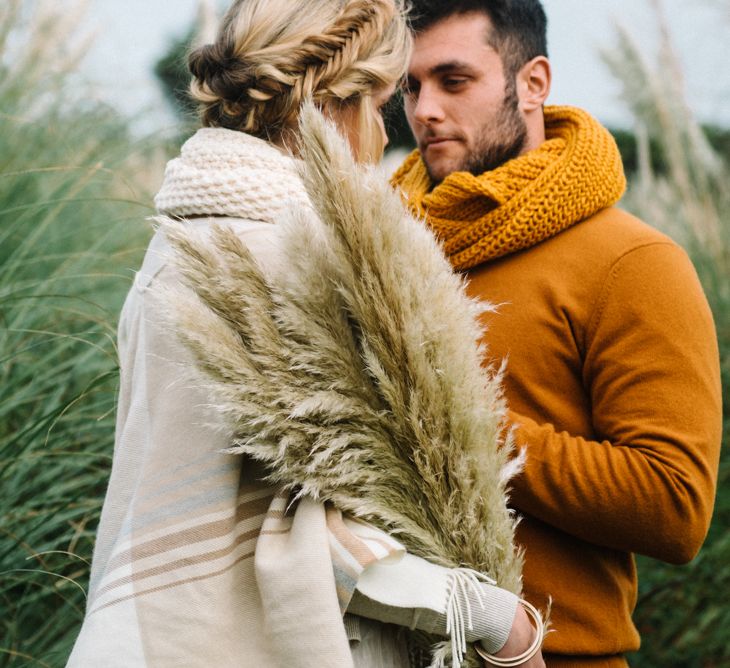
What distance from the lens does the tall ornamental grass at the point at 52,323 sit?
225cm

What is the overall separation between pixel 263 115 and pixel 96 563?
96cm

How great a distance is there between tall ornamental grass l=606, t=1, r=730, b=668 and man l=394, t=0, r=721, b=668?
211 centimetres

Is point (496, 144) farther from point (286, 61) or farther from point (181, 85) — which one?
point (181, 85)

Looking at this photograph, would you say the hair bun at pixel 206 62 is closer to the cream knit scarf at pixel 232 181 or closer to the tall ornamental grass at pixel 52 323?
the cream knit scarf at pixel 232 181

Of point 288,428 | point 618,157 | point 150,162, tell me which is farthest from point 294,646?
point 150,162

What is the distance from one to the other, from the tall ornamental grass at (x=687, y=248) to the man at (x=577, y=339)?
6.92 feet

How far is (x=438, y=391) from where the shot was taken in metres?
1.41

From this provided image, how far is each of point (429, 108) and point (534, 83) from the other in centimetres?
38

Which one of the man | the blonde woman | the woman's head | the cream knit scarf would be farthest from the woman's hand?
the woman's head

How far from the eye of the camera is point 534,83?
243 cm

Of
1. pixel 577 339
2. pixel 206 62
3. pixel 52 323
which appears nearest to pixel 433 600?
pixel 577 339

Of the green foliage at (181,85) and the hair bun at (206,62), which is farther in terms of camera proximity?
the green foliage at (181,85)

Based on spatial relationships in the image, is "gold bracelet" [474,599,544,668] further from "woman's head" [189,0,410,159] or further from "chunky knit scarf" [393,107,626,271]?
"woman's head" [189,0,410,159]

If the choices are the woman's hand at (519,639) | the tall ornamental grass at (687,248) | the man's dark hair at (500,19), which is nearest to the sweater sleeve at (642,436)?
the woman's hand at (519,639)
